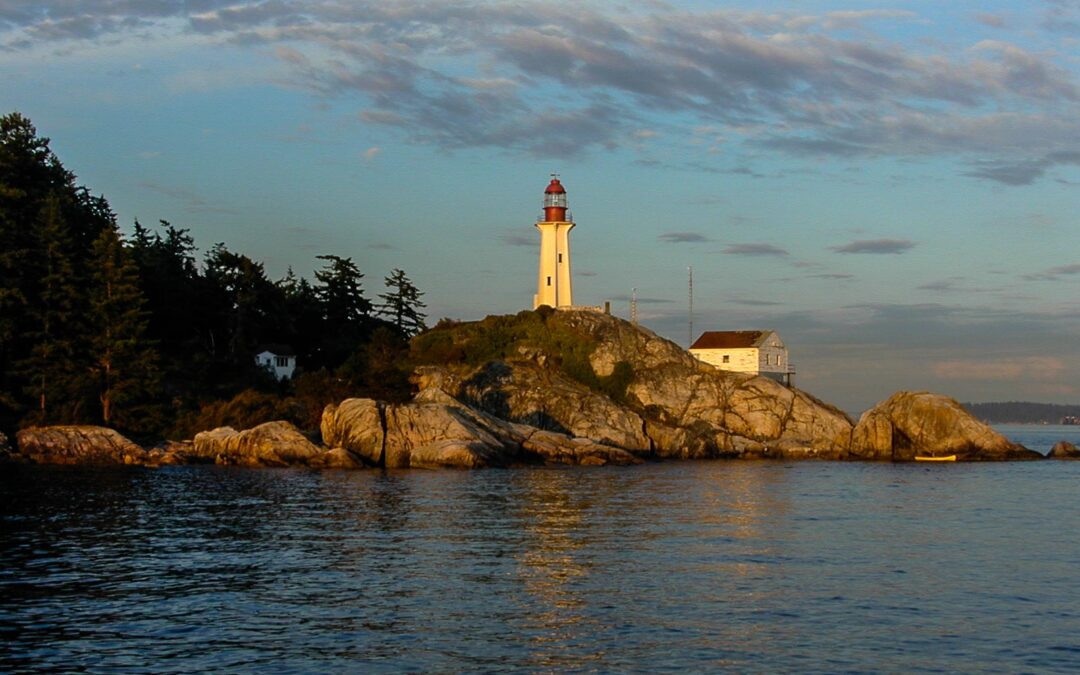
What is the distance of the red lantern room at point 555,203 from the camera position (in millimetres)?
92000

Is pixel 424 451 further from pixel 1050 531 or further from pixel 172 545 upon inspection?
pixel 1050 531

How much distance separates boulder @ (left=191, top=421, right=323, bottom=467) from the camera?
6228 cm

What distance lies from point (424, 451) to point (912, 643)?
1761 inches

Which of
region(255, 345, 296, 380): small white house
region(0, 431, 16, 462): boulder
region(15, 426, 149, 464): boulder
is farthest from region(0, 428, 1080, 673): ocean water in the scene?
region(255, 345, 296, 380): small white house

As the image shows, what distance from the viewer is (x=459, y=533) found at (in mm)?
33188

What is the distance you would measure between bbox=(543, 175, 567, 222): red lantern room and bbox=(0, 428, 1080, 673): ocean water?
48.6 m

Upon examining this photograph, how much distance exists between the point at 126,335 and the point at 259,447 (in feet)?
46.4

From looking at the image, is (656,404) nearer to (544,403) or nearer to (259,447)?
(544,403)

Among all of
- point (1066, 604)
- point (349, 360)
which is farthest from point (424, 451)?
point (1066, 604)

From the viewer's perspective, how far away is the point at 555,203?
303 ft

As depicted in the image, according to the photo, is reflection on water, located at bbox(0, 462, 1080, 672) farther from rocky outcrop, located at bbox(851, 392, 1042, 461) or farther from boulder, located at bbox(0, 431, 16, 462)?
rocky outcrop, located at bbox(851, 392, 1042, 461)

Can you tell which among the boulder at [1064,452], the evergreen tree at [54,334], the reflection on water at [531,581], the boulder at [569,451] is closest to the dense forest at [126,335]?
the evergreen tree at [54,334]

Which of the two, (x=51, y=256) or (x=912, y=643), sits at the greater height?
(x=51, y=256)

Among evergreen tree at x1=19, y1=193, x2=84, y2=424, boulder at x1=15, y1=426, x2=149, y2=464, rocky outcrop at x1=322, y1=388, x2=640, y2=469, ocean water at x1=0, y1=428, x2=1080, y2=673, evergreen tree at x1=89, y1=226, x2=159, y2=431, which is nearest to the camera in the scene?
ocean water at x1=0, y1=428, x2=1080, y2=673
